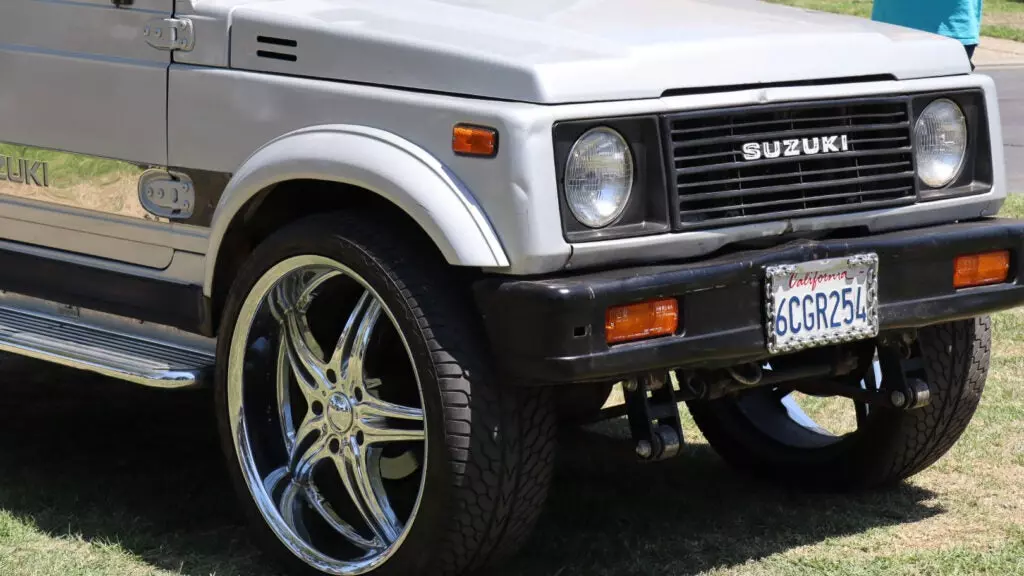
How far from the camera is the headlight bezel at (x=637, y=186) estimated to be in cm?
343

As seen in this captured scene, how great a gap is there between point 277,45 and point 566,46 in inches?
31.3

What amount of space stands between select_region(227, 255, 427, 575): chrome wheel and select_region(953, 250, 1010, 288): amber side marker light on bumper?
4.60 feet

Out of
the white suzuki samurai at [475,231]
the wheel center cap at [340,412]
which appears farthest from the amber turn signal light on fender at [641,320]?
the wheel center cap at [340,412]

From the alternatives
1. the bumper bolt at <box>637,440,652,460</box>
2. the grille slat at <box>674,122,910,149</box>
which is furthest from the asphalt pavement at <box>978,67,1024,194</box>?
the bumper bolt at <box>637,440,652,460</box>

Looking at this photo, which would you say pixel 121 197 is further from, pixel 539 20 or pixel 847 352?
pixel 847 352

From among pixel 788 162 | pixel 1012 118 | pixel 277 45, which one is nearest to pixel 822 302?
pixel 788 162

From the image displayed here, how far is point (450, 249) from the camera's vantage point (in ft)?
11.1

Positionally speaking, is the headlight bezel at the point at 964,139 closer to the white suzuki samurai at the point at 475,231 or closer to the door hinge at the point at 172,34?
the white suzuki samurai at the point at 475,231

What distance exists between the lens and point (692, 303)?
3498 millimetres

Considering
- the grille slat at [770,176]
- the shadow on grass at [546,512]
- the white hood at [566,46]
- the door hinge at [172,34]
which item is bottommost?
the shadow on grass at [546,512]

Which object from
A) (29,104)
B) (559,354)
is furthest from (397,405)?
(29,104)

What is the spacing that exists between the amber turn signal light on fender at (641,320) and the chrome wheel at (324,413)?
0.57m

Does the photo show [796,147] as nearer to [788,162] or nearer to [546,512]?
[788,162]

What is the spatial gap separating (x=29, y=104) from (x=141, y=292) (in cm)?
66
